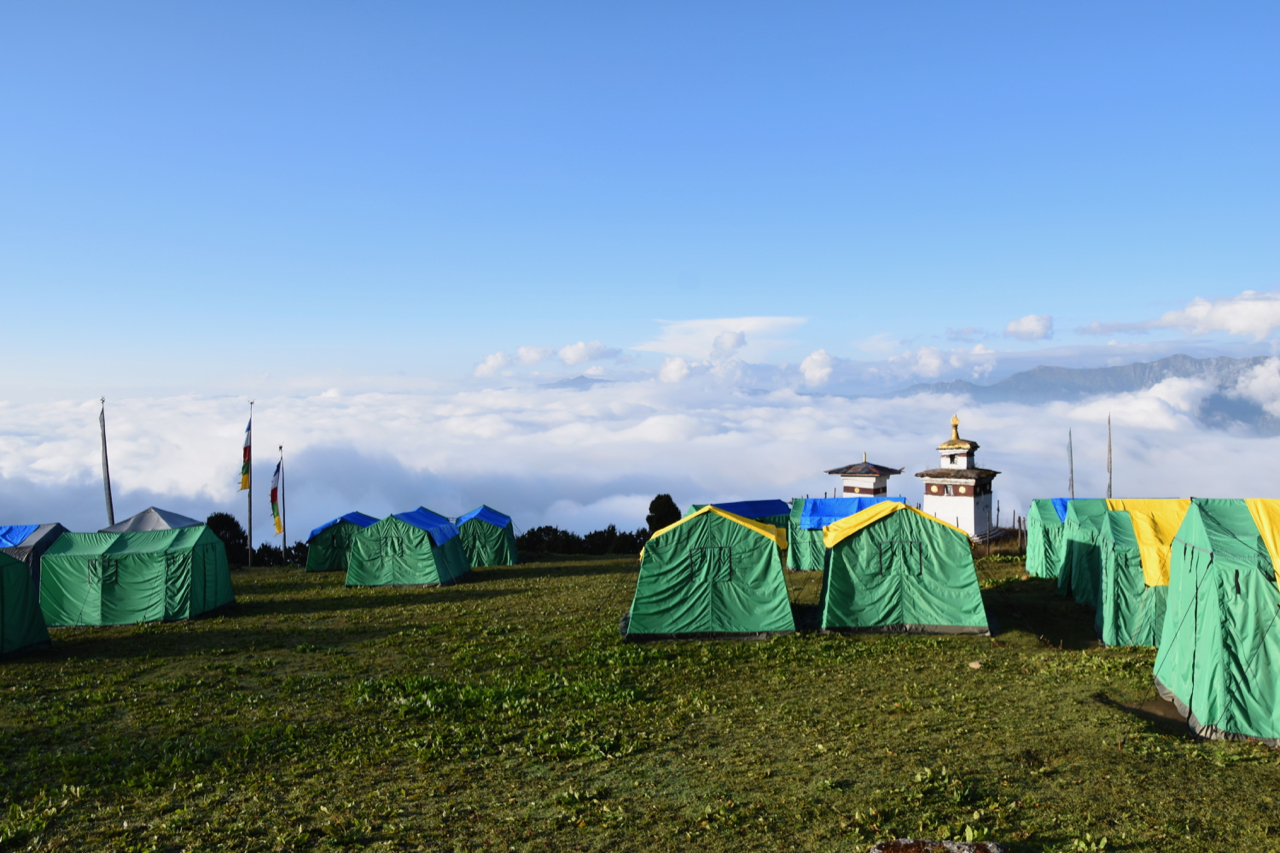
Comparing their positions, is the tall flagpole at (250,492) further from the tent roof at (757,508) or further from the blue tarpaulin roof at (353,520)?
Result: the tent roof at (757,508)

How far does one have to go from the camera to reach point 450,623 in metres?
23.3

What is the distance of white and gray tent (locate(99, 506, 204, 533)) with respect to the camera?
3186 centimetres

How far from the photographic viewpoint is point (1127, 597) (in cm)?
1802

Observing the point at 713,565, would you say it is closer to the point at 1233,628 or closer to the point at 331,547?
the point at 1233,628

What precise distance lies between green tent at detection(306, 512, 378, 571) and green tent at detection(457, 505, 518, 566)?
15.1ft

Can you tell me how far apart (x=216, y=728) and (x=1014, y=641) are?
17333mm

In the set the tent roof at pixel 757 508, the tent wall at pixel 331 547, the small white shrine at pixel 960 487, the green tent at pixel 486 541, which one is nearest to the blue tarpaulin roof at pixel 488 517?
the green tent at pixel 486 541

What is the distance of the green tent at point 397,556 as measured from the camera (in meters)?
31.7

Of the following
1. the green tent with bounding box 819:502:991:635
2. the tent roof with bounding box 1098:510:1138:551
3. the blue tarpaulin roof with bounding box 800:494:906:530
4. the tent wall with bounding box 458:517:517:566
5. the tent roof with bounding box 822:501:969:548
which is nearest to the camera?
the tent roof with bounding box 1098:510:1138:551

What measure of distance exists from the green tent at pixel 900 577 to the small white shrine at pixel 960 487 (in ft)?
67.0

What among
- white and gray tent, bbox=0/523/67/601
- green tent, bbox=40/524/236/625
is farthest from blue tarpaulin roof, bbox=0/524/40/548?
green tent, bbox=40/524/236/625

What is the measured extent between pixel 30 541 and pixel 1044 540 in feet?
125

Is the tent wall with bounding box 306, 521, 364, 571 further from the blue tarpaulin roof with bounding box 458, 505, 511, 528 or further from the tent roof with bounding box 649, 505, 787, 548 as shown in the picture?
the tent roof with bounding box 649, 505, 787, 548

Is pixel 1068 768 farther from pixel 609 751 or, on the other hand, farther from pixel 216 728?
pixel 216 728
